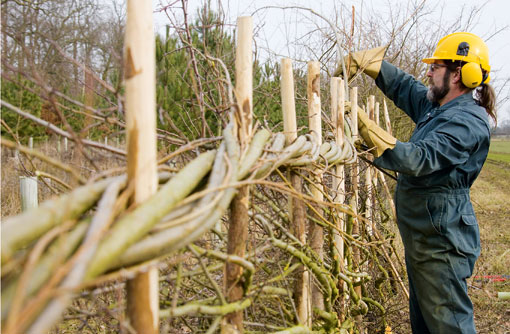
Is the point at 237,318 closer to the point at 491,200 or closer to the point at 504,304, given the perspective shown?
the point at 504,304

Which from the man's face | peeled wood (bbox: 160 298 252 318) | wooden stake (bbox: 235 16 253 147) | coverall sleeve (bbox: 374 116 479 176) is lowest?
peeled wood (bbox: 160 298 252 318)

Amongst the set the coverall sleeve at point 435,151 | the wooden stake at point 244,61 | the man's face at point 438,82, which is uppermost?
the man's face at point 438,82

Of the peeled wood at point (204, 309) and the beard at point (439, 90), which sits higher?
the beard at point (439, 90)

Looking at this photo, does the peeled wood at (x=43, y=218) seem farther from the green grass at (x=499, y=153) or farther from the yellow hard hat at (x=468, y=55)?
the green grass at (x=499, y=153)

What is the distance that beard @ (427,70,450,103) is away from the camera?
10.2ft

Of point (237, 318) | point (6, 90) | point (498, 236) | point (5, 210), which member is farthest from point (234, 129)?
point (6, 90)

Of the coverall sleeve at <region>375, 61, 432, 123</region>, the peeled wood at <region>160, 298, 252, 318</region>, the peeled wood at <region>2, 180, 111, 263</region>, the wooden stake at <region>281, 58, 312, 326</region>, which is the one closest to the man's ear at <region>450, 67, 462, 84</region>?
the coverall sleeve at <region>375, 61, 432, 123</region>

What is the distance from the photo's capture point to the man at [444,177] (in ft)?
8.56

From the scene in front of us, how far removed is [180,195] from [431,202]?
2.32m

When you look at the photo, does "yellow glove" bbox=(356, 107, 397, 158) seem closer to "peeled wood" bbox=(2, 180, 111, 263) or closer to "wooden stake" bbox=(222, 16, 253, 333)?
"wooden stake" bbox=(222, 16, 253, 333)

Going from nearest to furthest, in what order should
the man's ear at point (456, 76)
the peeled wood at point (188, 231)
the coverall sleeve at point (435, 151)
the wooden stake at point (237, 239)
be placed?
the peeled wood at point (188, 231), the wooden stake at point (237, 239), the coverall sleeve at point (435, 151), the man's ear at point (456, 76)

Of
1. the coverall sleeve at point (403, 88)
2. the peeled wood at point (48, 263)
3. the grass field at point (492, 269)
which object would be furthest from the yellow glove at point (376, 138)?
the peeled wood at point (48, 263)

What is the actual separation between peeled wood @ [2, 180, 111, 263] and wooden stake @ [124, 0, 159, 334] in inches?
3.2

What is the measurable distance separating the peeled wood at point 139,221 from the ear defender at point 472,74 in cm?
256
